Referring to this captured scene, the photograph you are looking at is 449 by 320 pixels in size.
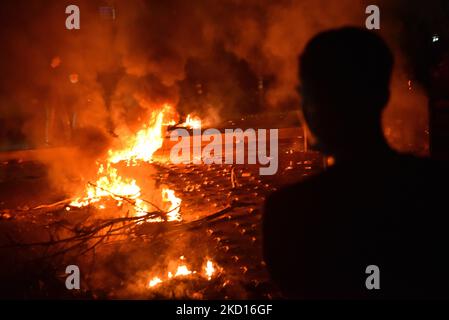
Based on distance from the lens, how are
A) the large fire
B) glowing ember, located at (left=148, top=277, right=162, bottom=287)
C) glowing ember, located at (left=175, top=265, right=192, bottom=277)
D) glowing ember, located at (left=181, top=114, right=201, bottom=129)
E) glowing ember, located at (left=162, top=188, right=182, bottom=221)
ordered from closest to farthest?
glowing ember, located at (left=148, top=277, right=162, bottom=287) < glowing ember, located at (left=175, top=265, right=192, bottom=277) < glowing ember, located at (left=162, top=188, right=182, bottom=221) < the large fire < glowing ember, located at (left=181, top=114, right=201, bottom=129)

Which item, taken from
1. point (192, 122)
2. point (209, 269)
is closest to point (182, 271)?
point (209, 269)

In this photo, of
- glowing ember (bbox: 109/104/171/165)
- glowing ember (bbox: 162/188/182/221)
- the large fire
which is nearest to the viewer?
glowing ember (bbox: 162/188/182/221)

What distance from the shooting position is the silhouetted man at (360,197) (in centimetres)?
105

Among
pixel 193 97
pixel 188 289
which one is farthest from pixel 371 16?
pixel 193 97

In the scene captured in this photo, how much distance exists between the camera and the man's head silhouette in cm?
106

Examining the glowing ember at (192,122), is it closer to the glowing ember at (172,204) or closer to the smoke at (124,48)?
the smoke at (124,48)

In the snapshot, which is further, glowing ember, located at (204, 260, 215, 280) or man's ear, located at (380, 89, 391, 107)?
glowing ember, located at (204, 260, 215, 280)

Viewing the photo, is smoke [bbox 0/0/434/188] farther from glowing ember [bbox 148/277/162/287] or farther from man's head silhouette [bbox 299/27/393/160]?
man's head silhouette [bbox 299/27/393/160]

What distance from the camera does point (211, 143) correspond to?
39.1 feet

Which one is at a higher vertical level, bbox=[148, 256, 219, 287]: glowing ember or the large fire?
the large fire

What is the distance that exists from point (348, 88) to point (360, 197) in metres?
0.34

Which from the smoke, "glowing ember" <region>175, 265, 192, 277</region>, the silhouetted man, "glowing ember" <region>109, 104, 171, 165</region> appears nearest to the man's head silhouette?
the silhouetted man

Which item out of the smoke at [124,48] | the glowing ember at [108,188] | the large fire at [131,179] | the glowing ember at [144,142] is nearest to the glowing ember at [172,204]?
the large fire at [131,179]

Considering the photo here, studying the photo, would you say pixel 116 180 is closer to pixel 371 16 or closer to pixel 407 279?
pixel 371 16
